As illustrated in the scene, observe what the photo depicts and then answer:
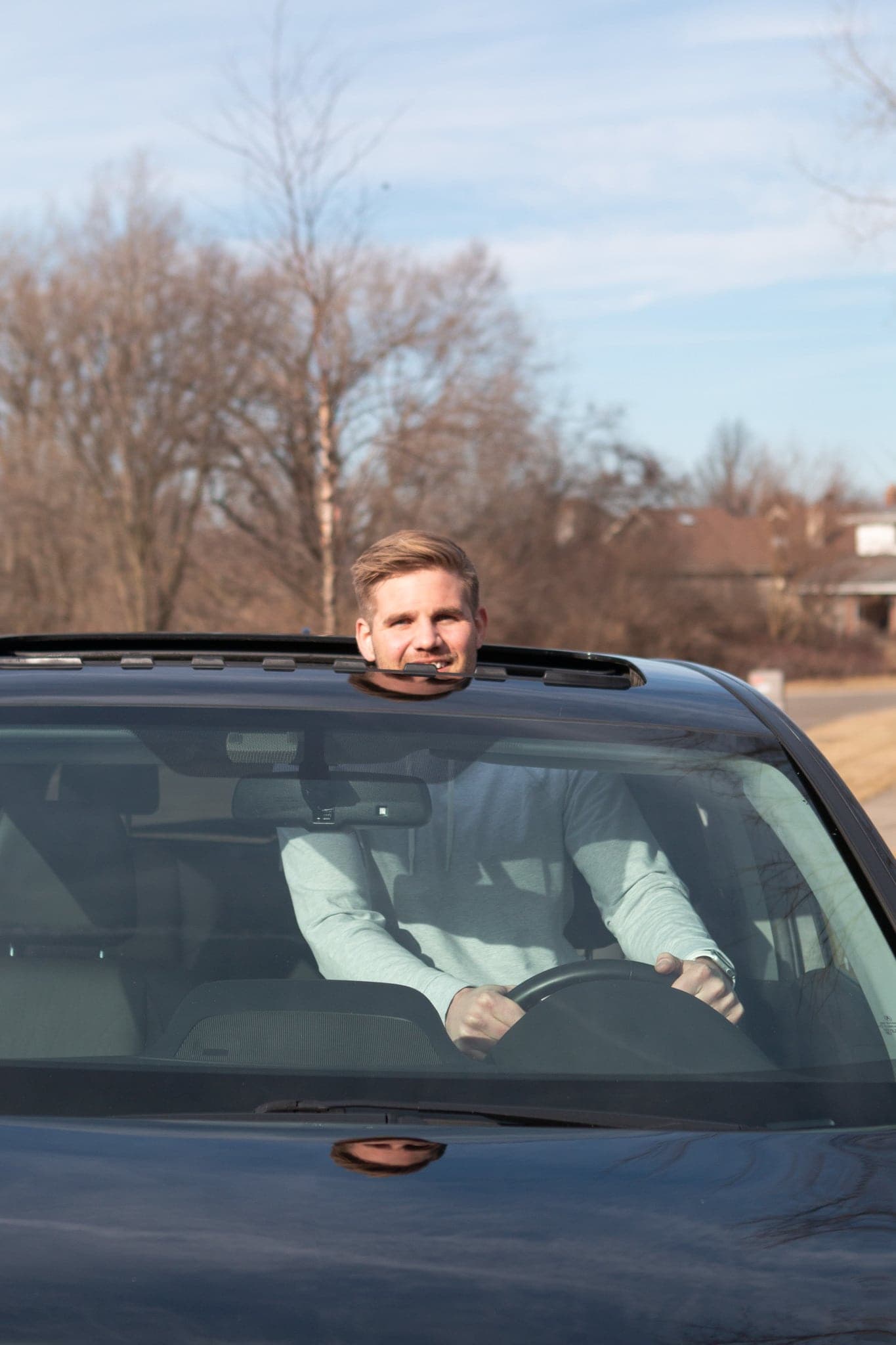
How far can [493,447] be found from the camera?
930 inches

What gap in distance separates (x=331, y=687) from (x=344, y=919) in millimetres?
361

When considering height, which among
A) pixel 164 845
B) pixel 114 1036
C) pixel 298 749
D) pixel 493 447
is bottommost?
pixel 114 1036

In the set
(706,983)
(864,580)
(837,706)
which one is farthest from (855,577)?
(706,983)

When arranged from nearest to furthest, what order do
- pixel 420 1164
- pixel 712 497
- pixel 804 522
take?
pixel 420 1164, pixel 804 522, pixel 712 497

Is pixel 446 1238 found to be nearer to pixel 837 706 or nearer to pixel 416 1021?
pixel 416 1021

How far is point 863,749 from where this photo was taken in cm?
1944

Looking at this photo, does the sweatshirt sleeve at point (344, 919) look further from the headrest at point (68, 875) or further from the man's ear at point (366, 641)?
the man's ear at point (366, 641)

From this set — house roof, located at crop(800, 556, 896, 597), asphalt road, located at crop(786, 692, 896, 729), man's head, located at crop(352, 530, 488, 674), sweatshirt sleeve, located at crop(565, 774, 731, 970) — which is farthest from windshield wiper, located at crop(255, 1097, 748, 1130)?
house roof, located at crop(800, 556, 896, 597)

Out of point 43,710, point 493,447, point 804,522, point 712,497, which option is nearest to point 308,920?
point 43,710

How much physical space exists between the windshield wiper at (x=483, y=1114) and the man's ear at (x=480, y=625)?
1564mm

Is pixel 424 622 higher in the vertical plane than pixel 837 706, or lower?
higher

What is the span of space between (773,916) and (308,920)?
72 cm

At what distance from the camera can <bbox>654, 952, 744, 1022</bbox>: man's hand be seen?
7.28ft

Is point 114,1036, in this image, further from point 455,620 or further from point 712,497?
point 712,497
